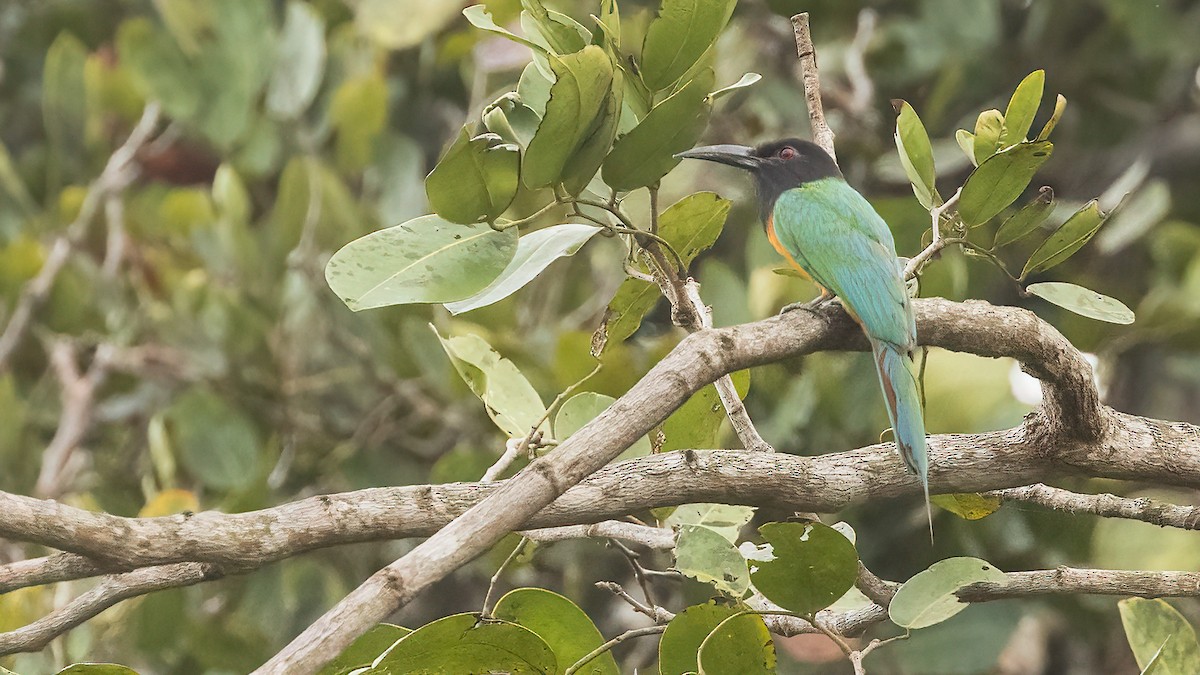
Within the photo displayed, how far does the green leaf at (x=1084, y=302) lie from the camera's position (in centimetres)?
158

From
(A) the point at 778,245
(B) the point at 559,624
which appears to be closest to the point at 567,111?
(B) the point at 559,624

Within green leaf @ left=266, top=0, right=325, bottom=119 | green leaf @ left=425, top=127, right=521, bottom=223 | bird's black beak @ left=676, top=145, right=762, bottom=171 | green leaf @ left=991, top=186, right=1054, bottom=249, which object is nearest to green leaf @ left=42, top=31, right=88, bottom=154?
green leaf @ left=266, top=0, right=325, bottom=119

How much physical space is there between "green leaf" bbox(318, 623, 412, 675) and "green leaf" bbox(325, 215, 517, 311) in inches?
13.2

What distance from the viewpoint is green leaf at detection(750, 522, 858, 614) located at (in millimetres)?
1323

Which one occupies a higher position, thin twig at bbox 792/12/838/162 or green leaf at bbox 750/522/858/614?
thin twig at bbox 792/12/838/162

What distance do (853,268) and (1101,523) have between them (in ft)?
2.51

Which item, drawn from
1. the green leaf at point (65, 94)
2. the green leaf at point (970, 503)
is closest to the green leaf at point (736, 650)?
the green leaf at point (970, 503)

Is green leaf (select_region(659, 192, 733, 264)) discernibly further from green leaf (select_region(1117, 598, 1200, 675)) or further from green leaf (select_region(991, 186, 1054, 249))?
green leaf (select_region(1117, 598, 1200, 675))

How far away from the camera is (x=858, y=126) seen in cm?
360

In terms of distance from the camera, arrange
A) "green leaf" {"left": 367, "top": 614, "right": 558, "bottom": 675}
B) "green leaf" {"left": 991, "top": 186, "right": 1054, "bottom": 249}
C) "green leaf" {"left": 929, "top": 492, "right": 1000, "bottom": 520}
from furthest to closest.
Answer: "green leaf" {"left": 929, "top": 492, "right": 1000, "bottom": 520} < "green leaf" {"left": 991, "top": 186, "right": 1054, "bottom": 249} < "green leaf" {"left": 367, "top": 614, "right": 558, "bottom": 675}

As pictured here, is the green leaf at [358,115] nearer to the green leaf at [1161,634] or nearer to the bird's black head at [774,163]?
the bird's black head at [774,163]

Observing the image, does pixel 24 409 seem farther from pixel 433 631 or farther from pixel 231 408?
pixel 433 631

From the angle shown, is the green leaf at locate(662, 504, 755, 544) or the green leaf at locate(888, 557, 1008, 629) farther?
the green leaf at locate(662, 504, 755, 544)

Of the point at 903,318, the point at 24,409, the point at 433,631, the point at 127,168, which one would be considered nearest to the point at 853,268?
the point at 903,318
